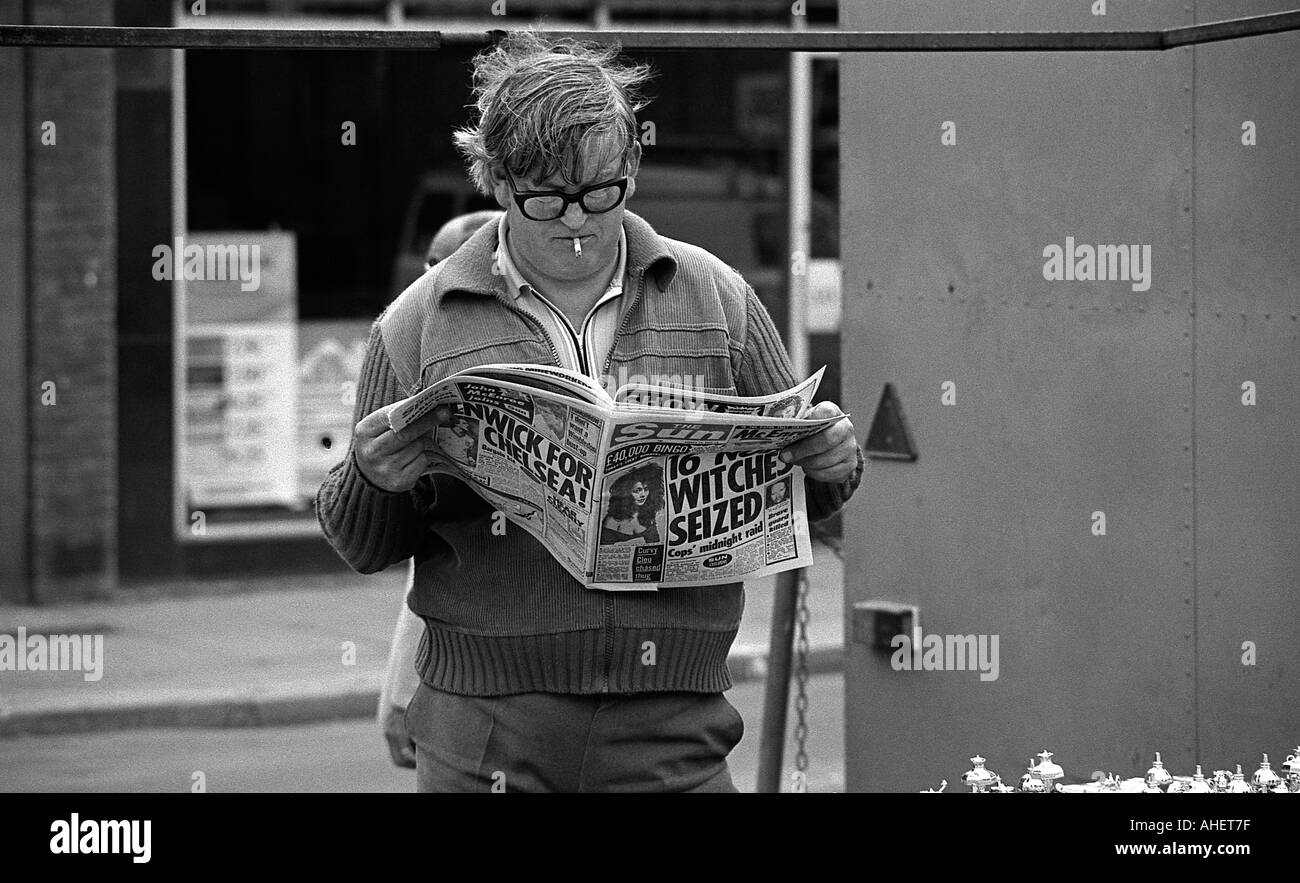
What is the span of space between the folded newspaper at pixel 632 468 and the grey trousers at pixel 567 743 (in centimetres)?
21

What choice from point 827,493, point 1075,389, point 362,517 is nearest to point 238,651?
point 1075,389

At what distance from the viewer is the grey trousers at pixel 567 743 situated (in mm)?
2840

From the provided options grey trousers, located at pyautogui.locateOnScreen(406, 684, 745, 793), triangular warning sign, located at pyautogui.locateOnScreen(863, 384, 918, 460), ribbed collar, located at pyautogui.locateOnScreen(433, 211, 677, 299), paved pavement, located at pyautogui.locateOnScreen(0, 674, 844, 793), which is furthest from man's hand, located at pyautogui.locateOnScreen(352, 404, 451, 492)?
paved pavement, located at pyautogui.locateOnScreen(0, 674, 844, 793)

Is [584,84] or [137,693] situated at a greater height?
[584,84]

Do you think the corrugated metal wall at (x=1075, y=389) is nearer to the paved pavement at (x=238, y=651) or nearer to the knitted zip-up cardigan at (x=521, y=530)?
the knitted zip-up cardigan at (x=521, y=530)

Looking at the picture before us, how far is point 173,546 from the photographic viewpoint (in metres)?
11.5

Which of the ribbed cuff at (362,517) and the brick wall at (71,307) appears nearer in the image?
Answer: the ribbed cuff at (362,517)

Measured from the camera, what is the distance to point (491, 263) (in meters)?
2.92

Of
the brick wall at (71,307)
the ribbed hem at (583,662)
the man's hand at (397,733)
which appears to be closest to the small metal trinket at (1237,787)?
the ribbed hem at (583,662)

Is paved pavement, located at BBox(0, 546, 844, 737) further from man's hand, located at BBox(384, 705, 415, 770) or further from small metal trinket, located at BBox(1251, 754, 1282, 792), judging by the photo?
small metal trinket, located at BBox(1251, 754, 1282, 792)
